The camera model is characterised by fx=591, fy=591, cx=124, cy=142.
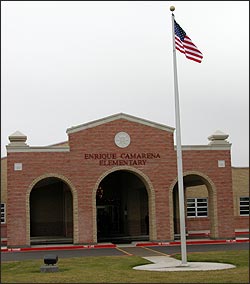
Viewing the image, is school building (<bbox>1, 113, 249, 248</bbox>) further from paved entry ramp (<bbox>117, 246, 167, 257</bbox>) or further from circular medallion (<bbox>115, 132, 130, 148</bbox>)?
paved entry ramp (<bbox>117, 246, 167, 257</bbox>)

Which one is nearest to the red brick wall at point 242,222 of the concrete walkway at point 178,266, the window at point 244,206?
the window at point 244,206

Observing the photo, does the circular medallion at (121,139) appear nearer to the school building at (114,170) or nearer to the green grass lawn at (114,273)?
the school building at (114,170)

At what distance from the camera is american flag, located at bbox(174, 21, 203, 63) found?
67.9 ft

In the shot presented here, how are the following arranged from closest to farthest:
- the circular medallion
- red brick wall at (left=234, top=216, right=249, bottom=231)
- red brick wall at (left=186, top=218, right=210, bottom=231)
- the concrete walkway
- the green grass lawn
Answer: the green grass lawn
the concrete walkway
the circular medallion
red brick wall at (left=186, top=218, right=210, bottom=231)
red brick wall at (left=234, top=216, right=249, bottom=231)

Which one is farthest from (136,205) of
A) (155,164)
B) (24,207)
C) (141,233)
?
(24,207)

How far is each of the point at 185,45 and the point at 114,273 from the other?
8.49 metres

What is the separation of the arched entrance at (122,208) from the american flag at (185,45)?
15148 mm

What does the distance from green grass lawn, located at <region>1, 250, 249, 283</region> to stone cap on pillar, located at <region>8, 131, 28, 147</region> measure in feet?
30.2

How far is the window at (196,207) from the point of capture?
4369cm

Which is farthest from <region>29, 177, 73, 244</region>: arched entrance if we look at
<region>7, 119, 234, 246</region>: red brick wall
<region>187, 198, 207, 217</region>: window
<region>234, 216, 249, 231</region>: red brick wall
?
<region>234, 216, 249, 231</region>: red brick wall

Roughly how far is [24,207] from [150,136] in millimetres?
7603

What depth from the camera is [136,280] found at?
15445 mm

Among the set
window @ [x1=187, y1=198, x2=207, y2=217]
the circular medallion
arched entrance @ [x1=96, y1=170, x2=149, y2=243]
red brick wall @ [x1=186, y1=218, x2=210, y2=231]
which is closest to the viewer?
the circular medallion

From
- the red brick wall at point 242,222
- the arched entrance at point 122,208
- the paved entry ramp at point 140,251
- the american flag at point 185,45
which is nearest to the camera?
the american flag at point 185,45
